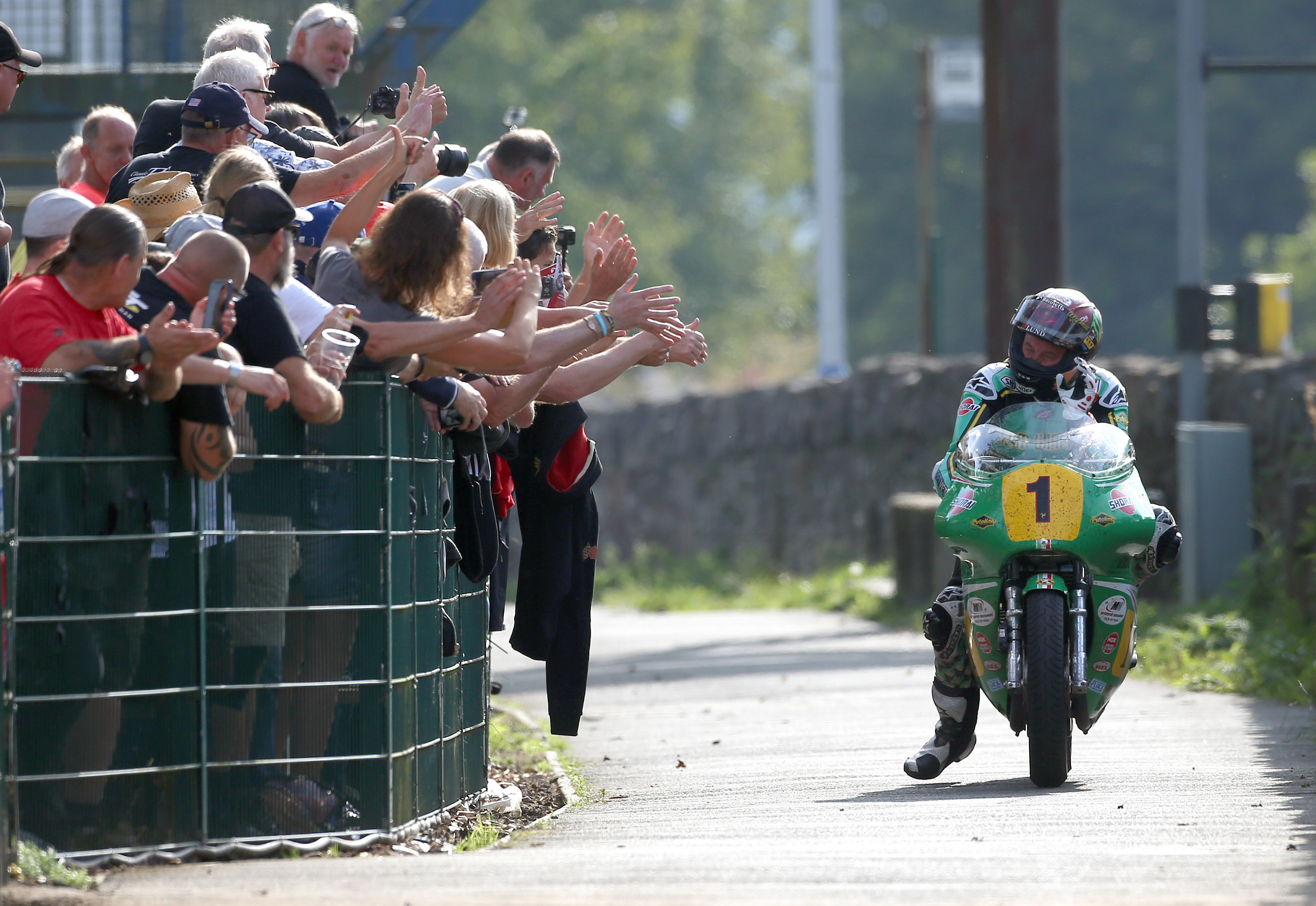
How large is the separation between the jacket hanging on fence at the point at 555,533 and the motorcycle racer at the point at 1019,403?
4.23 ft

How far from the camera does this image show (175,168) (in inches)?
298

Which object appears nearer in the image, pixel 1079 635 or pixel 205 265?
pixel 205 265

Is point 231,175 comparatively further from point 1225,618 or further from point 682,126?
point 682,126

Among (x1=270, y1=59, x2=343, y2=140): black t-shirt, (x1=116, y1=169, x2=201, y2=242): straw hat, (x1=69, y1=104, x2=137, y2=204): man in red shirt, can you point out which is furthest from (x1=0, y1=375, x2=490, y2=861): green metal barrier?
(x1=270, y1=59, x2=343, y2=140): black t-shirt

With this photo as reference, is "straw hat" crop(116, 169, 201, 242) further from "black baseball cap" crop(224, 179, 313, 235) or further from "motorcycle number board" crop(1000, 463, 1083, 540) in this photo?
"motorcycle number board" crop(1000, 463, 1083, 540)

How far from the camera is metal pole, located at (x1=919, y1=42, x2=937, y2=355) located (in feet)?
83.3

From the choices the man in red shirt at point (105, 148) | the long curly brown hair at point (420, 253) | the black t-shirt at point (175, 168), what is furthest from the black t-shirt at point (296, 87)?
the long curly brown hair at point (420, 253)

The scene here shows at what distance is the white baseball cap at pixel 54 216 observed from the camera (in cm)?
683

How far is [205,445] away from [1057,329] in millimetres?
3455

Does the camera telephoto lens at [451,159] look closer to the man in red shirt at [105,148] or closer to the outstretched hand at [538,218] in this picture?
the outstretched hand at [538,218]

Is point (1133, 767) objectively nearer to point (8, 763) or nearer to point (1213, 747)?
point (1213, 747)

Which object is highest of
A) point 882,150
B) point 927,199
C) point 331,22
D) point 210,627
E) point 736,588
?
point 882,150

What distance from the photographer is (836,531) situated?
870 inches

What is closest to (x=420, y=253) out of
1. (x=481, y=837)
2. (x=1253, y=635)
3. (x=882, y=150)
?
(x=481, y=837)
